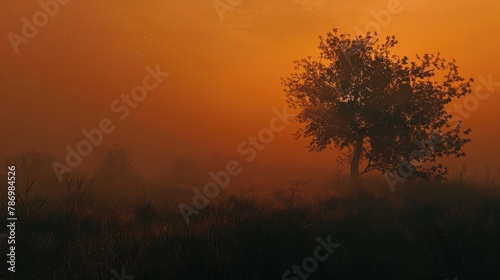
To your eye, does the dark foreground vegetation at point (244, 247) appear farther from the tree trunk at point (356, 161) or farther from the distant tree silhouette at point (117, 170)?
the distant tree silhouette at point (117, 170)

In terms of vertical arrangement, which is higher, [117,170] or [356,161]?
[356,161]

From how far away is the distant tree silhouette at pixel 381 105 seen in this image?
18047 mm

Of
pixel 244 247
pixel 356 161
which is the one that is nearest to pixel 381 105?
pixel 356 161

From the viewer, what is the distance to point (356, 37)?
62.0ft

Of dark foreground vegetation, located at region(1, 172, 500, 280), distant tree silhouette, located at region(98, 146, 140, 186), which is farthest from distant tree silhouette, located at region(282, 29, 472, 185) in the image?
distant tree silhouette, located at region(98, 146, 140, 186)

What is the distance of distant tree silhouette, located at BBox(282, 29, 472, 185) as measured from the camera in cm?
1805

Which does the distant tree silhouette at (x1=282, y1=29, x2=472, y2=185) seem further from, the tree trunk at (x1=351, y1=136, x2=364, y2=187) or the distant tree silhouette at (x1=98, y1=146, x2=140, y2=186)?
the distant tree silhouette at (x1=98, y1=146, x2=140, y2=186)

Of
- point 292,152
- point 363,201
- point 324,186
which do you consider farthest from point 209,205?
point 292,152

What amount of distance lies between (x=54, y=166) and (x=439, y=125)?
21.7 m

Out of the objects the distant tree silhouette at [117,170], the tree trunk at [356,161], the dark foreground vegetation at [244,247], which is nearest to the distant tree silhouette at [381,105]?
the tree trunk at [356,161]

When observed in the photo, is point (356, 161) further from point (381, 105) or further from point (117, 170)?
point (117, 170)

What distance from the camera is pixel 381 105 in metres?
18.4

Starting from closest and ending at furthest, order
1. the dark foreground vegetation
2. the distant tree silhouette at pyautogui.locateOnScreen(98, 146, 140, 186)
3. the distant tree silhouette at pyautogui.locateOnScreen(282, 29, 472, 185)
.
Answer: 1. the dark foreground vegetation
2. the distant tree silhouette at pyautogui.locateOnScreen(282, 29, 472, 185)
3. the distant tree silhouette at pyautogui.locateOnScreen(98, 146, 140, 186)

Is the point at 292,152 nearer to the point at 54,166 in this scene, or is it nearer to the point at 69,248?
the point at 54,166
